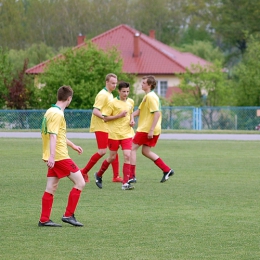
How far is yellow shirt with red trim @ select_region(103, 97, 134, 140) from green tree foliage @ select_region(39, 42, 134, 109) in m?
24.8

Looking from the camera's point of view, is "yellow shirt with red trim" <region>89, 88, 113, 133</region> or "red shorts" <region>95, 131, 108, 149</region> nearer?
"yellow shirt with red trim" <region>89, 88, 113, 133</region>

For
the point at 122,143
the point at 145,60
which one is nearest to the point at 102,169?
the point at 122,143

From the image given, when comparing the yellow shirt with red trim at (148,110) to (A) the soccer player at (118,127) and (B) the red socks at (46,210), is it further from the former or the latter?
(B) the red socks at (46,210)

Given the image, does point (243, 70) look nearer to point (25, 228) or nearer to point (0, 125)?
point (0, 125)

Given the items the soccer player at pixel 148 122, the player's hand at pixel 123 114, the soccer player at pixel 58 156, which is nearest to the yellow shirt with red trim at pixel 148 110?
the soccer player at pixel 148 122

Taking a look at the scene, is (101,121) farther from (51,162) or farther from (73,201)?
(51,162)

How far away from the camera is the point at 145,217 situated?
31.9 feet

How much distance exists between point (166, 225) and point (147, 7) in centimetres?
9209

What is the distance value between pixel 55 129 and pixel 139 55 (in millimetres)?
55963

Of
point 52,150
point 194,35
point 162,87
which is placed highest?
point 194,35

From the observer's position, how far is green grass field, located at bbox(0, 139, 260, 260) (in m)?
7.62

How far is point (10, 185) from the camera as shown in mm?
13422

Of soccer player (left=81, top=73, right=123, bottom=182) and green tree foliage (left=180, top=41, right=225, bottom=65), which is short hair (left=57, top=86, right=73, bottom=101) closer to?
soccer player (left=81, top=73, right=123, bottom=182)

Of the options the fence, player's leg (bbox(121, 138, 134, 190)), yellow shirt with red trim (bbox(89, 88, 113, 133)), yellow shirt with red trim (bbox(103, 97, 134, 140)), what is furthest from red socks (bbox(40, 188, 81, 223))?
the fence
